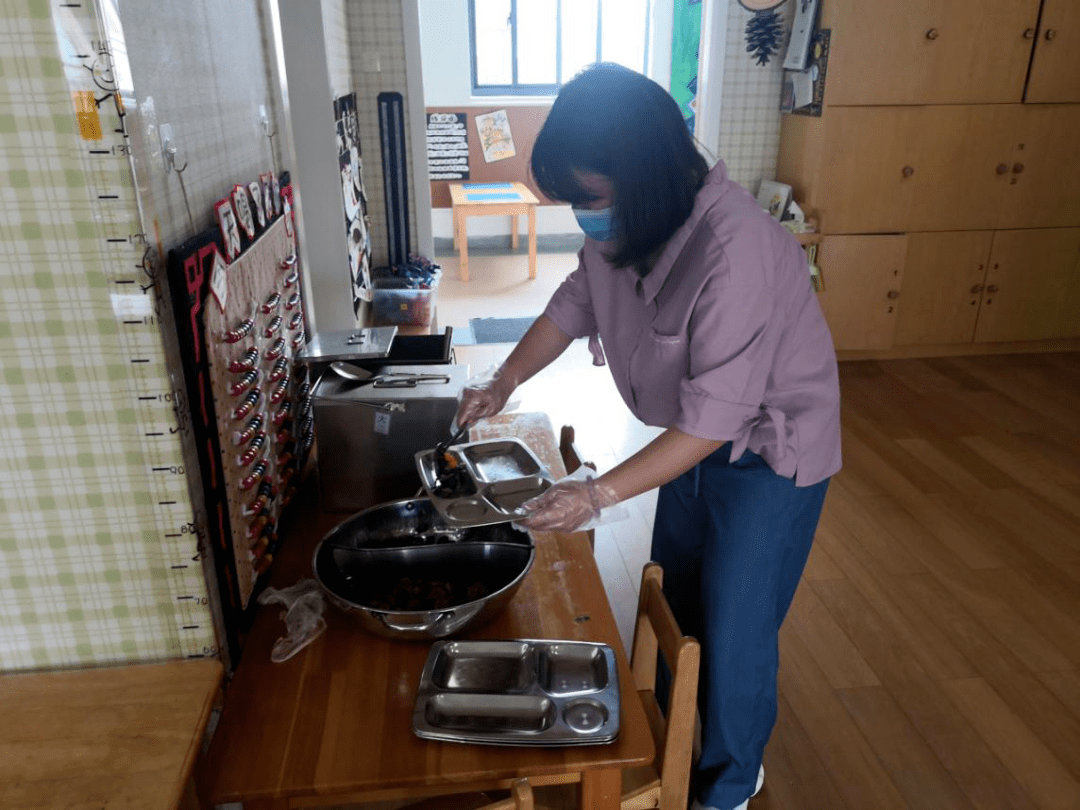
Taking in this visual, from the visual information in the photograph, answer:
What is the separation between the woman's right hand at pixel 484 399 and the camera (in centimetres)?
168

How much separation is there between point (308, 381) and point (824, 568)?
173 centimetres

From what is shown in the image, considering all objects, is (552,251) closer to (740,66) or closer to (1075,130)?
(740,66)

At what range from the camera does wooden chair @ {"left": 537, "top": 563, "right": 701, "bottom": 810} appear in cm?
122

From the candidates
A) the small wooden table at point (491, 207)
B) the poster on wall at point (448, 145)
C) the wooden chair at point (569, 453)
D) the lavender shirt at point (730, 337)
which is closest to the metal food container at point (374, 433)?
the wooden chair at point (569, 453)

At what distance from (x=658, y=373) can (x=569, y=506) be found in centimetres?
29

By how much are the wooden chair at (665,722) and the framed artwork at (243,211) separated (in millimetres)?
892

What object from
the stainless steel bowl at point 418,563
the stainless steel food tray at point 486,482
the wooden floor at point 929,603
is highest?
the stainless steel food tray at point 486,482

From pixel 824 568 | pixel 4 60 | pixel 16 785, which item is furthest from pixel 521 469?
pixel 824 568

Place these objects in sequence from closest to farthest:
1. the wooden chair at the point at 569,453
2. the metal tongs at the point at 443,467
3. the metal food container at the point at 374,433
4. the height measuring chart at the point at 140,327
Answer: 1. the height measuring chart at the point at 140,327
2. the metal tongs at the point at 443,467
3. the metal food container at the point at 374,433
4. the wooden chair at the point at 569,453

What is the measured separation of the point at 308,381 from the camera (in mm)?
1833

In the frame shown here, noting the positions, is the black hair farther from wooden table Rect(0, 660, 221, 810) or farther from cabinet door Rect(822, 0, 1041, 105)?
cabinet door Rect(822, 0, 1041, 105)

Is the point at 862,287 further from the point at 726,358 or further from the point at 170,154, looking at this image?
the point at 170,154

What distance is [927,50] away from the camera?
396 cm

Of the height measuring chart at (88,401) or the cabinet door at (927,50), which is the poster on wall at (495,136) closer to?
the cabinet door at (927,50)
